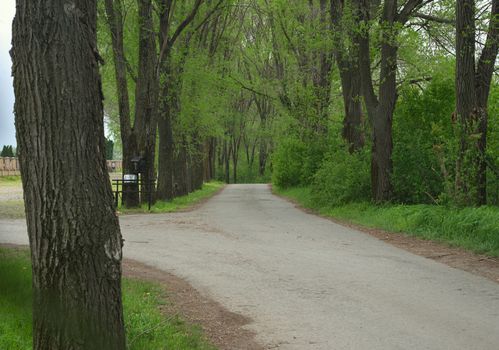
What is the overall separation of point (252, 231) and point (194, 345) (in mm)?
9203

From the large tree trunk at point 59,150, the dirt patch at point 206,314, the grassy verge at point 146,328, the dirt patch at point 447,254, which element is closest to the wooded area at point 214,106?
the large tree trunk at point 59,150

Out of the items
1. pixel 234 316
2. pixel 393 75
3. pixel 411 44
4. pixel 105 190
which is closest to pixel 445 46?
pixel 411 44

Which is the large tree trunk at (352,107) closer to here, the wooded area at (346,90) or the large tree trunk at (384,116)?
the wooded area at (346,90)

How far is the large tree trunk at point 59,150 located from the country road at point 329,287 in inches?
12.8

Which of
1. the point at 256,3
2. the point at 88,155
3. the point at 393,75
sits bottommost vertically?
the point at 88,155

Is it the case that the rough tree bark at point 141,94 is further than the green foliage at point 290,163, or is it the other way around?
the green foliage at point 290,163

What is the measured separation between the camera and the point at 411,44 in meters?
20.6

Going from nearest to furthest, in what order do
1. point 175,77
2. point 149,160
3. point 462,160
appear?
point 462,160 → point 149,160 → point 175,77

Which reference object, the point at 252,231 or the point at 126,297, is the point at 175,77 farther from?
the point at 126,297

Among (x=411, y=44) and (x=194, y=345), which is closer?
(x=194, y=345)

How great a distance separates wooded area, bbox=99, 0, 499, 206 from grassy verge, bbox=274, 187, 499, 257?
73 centimetres

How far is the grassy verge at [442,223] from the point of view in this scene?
11289 mm

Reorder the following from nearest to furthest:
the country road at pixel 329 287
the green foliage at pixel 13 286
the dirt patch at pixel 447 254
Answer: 1. the green foliage at pixel 13 286
2. the country road at pixel 329 287
3. the dirt patch at pixel 447 254

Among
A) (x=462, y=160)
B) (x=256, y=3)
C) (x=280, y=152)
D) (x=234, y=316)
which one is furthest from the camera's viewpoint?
(x=280, y=152)
